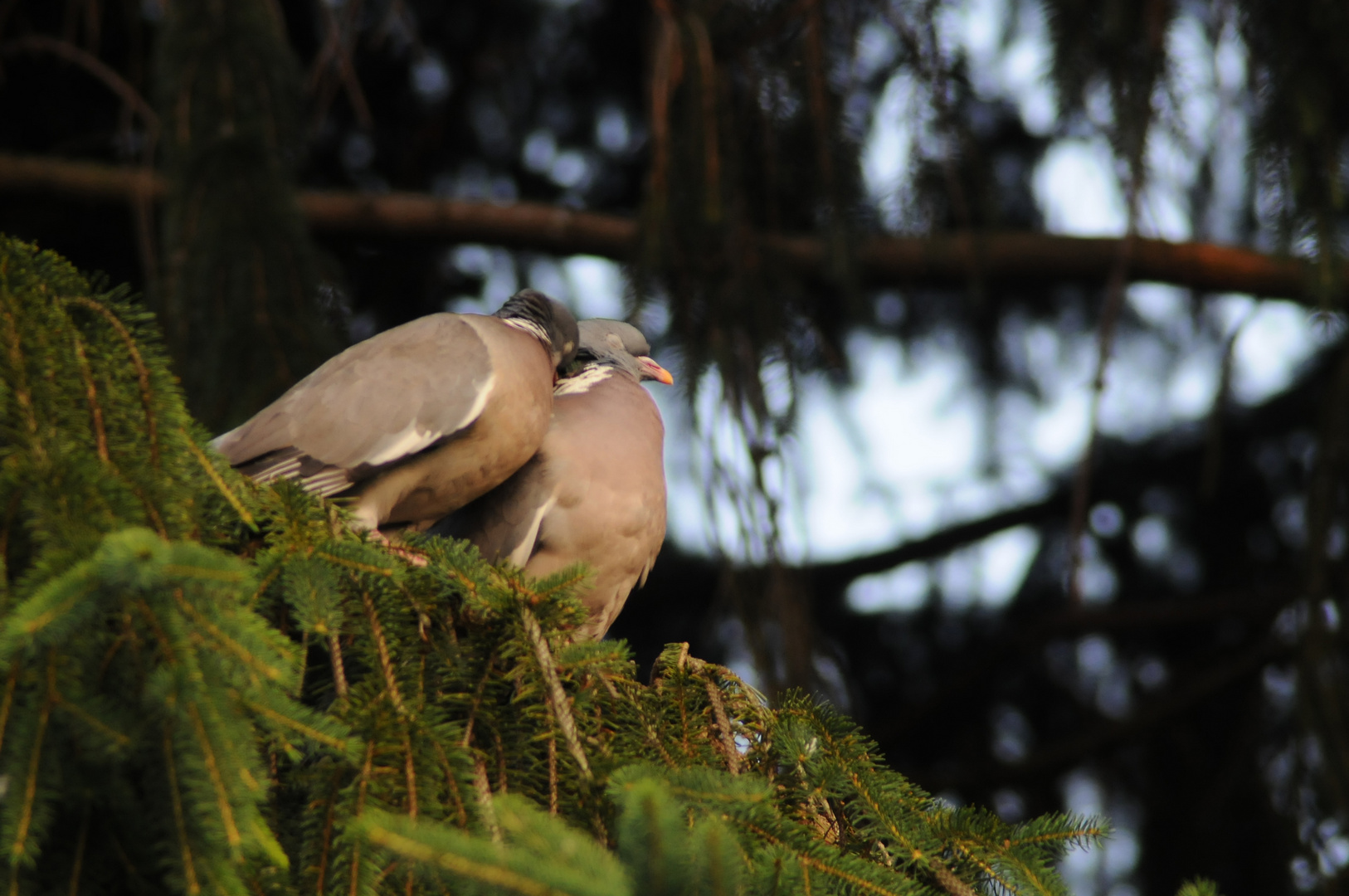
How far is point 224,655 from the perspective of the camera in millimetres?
1045

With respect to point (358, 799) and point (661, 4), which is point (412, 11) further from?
point (358, 799)

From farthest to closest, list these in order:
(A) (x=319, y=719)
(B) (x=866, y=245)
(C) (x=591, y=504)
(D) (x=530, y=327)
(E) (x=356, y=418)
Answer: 1. (B) (x=866, y=245)
2. (D) (x=530, y=327)
3. (C) (x=591, y=504)
4. (E) (x=356, y=418)
5. (A) (x=319, y=719)

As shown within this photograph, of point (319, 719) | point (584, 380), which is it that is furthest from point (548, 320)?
point (319, 719)

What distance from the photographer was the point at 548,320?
2.96 metres

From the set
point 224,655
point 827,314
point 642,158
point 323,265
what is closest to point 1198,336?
point 827,314

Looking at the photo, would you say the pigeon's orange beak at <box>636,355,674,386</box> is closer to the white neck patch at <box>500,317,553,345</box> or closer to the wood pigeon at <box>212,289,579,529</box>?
the white neck patch at <box>500,317,553,345</box>

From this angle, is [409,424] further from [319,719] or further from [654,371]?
[319,719]

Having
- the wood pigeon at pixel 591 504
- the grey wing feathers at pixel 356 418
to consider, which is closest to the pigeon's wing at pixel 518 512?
the wood pigeon at pixel 591 504

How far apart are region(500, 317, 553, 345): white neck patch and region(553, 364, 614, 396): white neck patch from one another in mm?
114

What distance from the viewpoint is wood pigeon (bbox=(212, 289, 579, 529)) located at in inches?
95.7

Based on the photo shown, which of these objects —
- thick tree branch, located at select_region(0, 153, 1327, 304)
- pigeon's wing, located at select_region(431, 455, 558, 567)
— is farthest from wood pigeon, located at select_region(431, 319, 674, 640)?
thick tree branch, located at select_region(0, 153, 1327, 304)

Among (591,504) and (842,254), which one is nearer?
(591,504)

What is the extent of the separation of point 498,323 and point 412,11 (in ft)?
7.44

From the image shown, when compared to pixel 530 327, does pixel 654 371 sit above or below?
below
